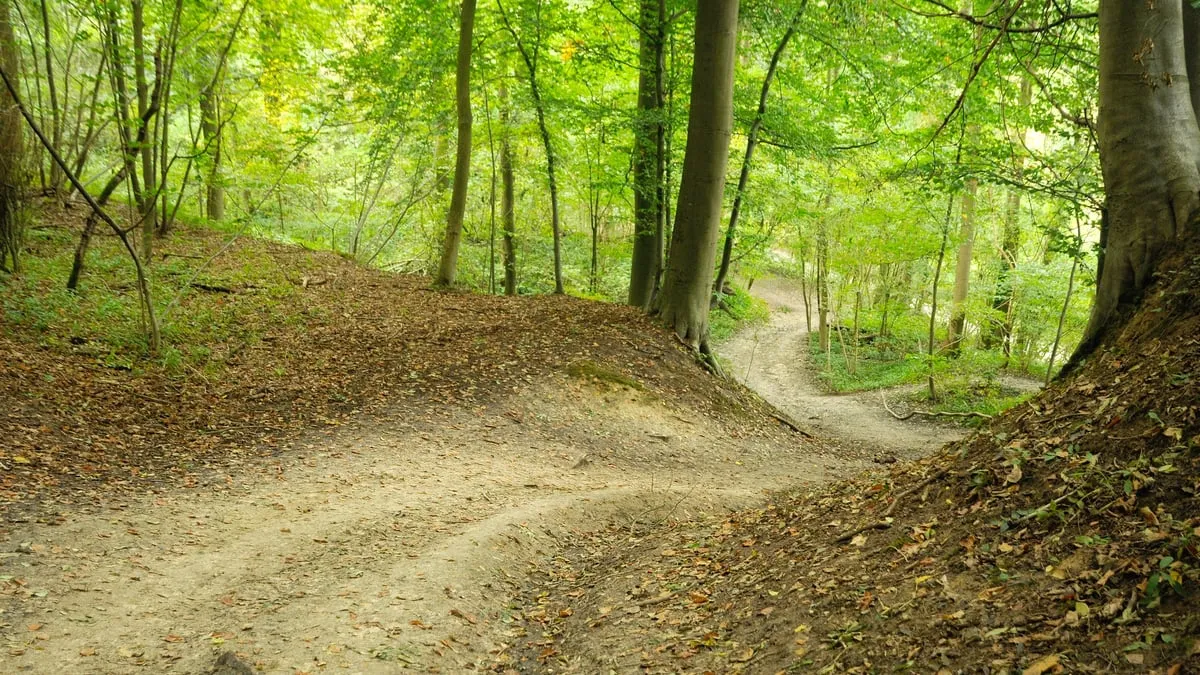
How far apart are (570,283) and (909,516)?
725 inches

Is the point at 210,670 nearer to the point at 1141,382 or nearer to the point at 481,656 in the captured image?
the point at 481,656

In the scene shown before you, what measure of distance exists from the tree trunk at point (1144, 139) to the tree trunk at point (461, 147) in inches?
452

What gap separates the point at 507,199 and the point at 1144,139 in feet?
50.9

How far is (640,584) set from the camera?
4980 millimetres

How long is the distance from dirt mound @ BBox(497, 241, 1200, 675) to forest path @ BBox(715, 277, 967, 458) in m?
7.32

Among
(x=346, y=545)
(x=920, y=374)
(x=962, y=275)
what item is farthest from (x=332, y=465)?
(x=962, y=275)

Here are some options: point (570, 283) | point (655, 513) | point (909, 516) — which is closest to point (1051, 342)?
point (570, 283)

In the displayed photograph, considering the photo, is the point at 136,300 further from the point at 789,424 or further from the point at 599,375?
the point at 789,424

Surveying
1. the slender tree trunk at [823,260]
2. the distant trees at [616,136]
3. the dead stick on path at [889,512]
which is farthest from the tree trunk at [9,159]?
the slender tree trunk at [823,260]

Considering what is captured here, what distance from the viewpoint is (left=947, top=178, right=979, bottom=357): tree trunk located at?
18.3m

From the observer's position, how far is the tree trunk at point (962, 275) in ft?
60.0

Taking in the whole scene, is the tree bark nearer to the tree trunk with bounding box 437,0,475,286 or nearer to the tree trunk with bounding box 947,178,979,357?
the tree trunk with bounding box 437,0,475,286

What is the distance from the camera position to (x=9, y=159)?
10273mm

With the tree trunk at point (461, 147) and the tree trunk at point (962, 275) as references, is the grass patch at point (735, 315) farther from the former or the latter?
the tree trunk at point (461, 147)
